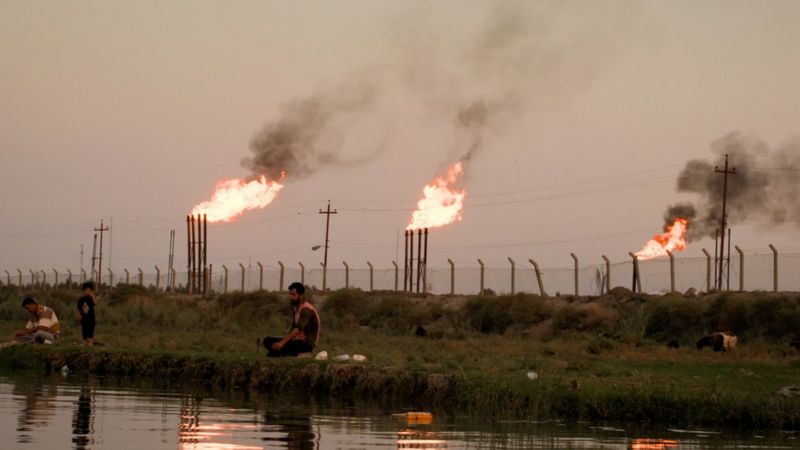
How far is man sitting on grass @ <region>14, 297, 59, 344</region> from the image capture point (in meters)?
31.2

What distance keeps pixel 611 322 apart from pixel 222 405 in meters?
29.7

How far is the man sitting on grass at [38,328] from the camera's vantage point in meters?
31.2

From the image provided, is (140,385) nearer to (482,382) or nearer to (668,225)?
(482,382)

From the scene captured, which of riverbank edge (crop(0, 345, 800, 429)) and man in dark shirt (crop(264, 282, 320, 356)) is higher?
man in dark shirt (crop(264, 282, 320, 356))

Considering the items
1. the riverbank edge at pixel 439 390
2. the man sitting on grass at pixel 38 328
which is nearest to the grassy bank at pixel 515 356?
the riverbank edge at pixel 439 390

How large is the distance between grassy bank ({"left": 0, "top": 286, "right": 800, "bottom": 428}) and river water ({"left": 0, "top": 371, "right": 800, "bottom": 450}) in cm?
102

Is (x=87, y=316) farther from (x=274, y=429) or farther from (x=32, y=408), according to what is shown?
(x=274, y=429)

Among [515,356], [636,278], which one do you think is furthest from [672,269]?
[515,356]

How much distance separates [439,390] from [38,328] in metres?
13.1

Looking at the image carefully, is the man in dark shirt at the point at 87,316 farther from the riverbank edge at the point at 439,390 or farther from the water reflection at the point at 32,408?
the water reflection at the point at 32,408

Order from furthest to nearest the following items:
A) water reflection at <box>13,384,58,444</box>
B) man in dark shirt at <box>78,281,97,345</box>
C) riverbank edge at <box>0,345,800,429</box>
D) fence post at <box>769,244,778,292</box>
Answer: fence post at <box>769,244,778,292</box>
man in dark shirt at <box>78,281,97,345</box>
riverbank edge at <box>0,345,800,429</box>
water reflection at <box>13,384,58,444</box>

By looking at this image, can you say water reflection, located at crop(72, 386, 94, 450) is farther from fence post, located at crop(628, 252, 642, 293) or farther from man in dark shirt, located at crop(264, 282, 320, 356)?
fence post, located at crop(628, 252, 642, 293)

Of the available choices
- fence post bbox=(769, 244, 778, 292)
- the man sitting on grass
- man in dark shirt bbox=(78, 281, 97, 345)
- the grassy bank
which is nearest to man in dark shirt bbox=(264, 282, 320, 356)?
the grassy bank

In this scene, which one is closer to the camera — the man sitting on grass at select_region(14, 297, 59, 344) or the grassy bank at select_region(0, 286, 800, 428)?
the grassy bank at select_region(0, 286, 800, 428)
